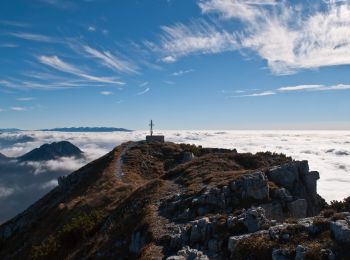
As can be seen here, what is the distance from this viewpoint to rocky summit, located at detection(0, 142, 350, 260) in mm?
21688

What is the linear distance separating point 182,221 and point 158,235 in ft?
13.4

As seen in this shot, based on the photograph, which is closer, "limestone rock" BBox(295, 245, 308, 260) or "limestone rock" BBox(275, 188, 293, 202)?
"limestone rock" BBox(295, 245, 308, 260)

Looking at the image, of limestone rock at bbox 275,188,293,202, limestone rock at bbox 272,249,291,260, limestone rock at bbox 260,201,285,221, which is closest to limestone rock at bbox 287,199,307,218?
limestone rock at bbox 275,188,293,202

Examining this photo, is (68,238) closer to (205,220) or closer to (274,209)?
(205,220)

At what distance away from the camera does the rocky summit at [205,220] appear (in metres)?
21.7

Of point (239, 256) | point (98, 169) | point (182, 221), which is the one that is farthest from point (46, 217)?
point (239, 256)

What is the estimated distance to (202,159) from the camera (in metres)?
66.8

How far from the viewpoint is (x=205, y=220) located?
2791 cm

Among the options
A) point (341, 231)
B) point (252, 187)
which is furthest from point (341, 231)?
point (252, 187)

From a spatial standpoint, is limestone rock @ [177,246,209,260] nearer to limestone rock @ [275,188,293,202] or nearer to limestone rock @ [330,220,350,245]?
limestone rock @ [330,220,350,245]

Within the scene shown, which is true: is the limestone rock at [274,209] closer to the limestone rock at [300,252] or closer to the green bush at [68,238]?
the limestone rock at [300,252]

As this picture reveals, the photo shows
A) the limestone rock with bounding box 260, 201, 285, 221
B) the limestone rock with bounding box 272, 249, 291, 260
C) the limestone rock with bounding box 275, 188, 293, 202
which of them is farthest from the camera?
the limestone rock with bounding box 275, 188, 293, 202

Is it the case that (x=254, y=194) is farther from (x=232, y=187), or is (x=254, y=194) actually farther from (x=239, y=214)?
(x=239, y=214)

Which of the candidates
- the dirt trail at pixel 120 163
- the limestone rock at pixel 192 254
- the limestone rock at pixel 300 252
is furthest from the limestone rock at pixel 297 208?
the dirt trail at pixel 120 163
